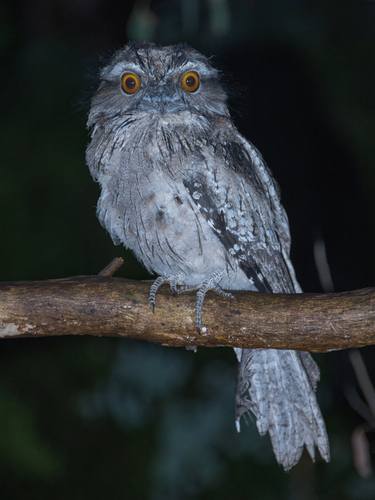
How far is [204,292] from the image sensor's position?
234 cm

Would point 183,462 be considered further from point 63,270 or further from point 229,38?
point 229,38

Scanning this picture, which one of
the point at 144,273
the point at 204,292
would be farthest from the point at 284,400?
the point at 144,273

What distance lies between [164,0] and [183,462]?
8.80ft

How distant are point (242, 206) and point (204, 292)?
35 centimetres

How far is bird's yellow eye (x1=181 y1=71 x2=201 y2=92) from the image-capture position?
2.65 m

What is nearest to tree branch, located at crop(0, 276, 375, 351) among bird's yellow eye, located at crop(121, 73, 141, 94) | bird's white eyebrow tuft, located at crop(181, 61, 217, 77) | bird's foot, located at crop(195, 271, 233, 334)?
bird's foot, located at crop(195, 271, 233, 334)

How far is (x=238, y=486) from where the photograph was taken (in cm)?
424

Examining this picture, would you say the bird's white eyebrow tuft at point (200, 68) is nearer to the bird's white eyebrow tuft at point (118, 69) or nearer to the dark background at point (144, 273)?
the bird's white eyebrow tuft at point (118, 69)

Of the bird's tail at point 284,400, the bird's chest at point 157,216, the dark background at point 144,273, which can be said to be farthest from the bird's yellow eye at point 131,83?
the dark background at point 144,273

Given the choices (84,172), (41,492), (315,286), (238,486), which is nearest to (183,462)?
(238,486)

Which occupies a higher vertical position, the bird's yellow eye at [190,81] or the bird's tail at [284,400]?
the bird's yellow eye at [190,81]

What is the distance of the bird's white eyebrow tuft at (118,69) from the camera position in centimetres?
264

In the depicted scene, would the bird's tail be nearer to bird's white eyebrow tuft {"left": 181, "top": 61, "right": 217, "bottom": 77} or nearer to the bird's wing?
the bird's wing

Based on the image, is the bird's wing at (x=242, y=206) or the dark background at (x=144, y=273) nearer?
the bird's wing at (x=242, y=206)
